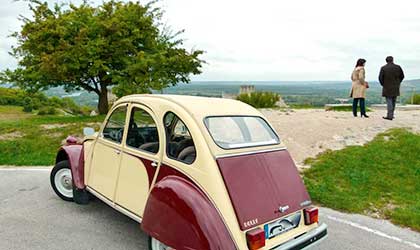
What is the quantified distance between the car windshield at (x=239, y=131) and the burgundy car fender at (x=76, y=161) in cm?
219

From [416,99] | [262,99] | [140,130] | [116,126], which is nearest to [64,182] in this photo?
[116,126]

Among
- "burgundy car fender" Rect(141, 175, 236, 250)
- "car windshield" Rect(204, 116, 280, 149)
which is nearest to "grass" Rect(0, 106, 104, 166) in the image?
"burgundy car fender" Rect(141, 175, 236, 250)

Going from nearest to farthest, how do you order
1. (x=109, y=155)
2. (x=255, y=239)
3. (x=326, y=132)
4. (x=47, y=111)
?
1. (x=255, y=239)
2. (x=109, y=155)
3. (x=326, y=132)
4. (x=47, y=111)

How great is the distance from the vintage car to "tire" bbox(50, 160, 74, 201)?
3.44 feet

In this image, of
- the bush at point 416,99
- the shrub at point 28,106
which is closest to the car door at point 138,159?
the shrub at point 28,106

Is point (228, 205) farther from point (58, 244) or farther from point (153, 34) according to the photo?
point (153, 34)

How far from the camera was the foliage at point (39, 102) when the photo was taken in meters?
18.7

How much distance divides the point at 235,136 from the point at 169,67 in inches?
385

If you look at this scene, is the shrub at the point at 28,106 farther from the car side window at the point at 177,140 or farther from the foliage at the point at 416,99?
the foliage at the point at 416,99

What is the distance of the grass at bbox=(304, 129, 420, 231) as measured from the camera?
4.83 m

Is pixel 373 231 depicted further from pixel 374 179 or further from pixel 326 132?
pixel 326 132

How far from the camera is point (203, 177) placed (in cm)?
281

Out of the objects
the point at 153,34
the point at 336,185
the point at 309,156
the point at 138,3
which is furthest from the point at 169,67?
the point at 336,185

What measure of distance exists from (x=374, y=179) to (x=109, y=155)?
460 centimetres
